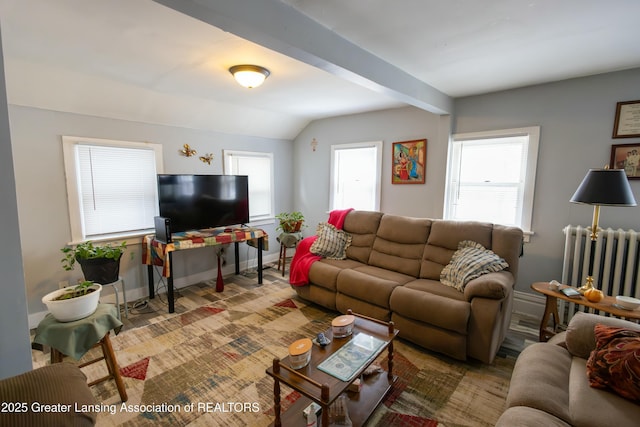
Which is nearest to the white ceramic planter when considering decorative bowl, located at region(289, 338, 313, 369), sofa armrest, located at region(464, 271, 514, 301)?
decorative bowl, located at region(289, 338, 313, 369)

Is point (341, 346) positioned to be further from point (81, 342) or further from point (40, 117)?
point (40, 117)

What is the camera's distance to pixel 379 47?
2.10 metres

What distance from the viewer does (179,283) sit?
3779mm

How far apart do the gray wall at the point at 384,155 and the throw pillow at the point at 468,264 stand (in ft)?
3.06

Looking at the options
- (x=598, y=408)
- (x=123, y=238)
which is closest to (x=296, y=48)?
(x=598, y=408)

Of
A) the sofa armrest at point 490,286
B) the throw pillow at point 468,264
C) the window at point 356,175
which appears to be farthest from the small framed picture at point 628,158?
the window at point 356,175

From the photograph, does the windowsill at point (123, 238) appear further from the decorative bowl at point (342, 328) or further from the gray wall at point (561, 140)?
the gray wall at point (561, 140)

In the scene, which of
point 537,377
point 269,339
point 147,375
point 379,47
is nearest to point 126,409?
point 147,375

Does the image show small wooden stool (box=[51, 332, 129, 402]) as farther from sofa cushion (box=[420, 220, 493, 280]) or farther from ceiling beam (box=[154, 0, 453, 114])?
sofa cushion (box=[420, 220, 493, 280])

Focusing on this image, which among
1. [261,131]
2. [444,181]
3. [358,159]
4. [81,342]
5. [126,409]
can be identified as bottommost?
[126,409]

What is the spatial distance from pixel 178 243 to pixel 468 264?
2.89 meters

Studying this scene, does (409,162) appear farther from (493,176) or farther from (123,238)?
(123,238)

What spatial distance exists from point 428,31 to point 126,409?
10.1 feet

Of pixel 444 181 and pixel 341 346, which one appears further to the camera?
pixel 444 181
